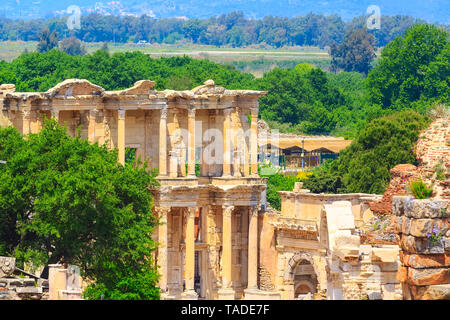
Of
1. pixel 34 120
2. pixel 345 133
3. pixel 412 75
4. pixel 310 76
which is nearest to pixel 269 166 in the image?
pixel 345 133

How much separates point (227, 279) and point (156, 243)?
5.96 meters

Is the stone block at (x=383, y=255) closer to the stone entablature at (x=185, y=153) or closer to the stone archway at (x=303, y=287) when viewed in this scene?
the stone entablature at (x=185, y=153)

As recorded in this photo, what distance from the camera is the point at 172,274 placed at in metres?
59.7

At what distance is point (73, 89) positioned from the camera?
58.3 metres

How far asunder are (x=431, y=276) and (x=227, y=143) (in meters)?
32.5

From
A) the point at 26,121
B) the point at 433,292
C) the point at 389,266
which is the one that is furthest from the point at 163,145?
the point at 433,292

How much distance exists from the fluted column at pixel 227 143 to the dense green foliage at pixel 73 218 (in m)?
7.72

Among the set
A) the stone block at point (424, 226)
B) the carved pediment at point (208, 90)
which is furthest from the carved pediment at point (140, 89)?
the stone block at point (424, 226)

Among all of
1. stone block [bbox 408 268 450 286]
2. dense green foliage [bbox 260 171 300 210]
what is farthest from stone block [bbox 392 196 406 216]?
dense green foliage [bbox 260 171 300 210]

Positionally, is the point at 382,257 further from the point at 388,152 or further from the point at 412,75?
the point at 412,75

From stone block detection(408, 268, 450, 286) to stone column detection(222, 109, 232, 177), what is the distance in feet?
105

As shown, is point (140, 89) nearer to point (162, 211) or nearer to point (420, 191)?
point (162, 211)

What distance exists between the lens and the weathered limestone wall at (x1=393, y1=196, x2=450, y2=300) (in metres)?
28.6

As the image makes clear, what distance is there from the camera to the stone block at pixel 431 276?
29000 mm
